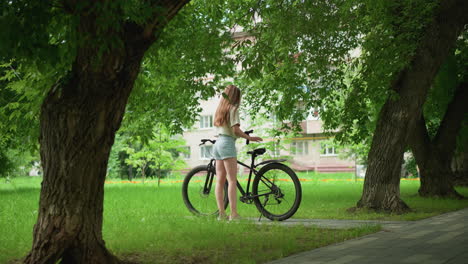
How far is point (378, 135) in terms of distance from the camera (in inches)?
409

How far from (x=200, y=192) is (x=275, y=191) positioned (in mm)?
1559

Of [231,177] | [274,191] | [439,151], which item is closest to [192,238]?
[231,177]

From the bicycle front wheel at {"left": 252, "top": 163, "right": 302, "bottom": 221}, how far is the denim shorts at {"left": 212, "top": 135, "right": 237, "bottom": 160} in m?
0.58

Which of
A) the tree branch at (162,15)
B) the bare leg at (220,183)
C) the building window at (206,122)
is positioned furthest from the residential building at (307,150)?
the tree branch at (162,15)

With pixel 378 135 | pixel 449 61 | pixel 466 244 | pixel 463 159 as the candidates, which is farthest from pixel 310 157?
pixel 466 244

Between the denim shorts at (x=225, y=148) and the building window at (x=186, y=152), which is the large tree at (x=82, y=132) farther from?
the building window at (x=186, y=152)

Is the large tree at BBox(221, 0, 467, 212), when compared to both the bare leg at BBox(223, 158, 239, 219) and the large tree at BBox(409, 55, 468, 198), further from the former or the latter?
the large tree at BBox(409, 55, 468, 198)

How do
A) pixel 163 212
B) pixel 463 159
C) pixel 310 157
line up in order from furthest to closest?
pixel 310 157 < pixel 463 159 < pixel 163 212

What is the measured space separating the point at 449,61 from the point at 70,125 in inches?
524

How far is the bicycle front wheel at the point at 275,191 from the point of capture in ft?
27.0

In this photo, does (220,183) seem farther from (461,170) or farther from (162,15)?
(461,170)

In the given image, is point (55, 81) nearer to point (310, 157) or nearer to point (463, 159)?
point (463, 159)

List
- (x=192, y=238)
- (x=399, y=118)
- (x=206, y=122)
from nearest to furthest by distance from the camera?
(x=192, y=238)
(x=399, y=118)
(x=206, y=122)

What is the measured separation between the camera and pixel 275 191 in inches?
327
